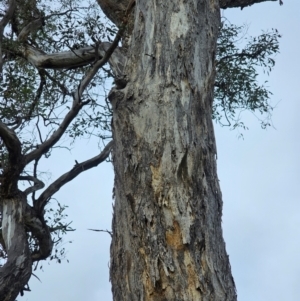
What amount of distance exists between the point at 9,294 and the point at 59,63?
2.81 metres

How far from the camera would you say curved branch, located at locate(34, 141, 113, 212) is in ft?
25.0

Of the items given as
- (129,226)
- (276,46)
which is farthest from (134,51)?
(276,46)

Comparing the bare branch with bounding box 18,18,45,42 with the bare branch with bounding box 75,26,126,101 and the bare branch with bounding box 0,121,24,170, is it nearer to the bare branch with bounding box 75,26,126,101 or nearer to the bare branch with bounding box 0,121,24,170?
the bare branch with bounding box 75,26,126,101

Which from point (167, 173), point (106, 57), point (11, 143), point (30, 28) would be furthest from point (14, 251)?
point (167, 173)

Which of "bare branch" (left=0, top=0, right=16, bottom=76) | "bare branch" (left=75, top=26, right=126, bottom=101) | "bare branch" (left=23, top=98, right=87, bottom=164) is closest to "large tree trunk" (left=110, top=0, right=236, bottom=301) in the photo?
"bare branch" (left=75, top=26, right=126, bottom=101)

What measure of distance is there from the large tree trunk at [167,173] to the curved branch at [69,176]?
323 centimetres

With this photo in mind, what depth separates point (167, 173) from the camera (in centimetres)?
366

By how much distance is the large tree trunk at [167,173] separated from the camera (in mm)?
3475

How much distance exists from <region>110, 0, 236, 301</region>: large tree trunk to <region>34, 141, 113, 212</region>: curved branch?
323cm

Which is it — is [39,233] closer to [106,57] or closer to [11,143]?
[11,143]

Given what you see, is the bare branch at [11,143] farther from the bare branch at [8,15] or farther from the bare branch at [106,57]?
the bare branch at [8,15]

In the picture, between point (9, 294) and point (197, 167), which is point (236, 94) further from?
point (197, 167)

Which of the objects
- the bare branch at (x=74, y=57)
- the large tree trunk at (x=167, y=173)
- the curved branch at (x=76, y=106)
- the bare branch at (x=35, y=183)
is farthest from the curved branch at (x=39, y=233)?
the large tree trunk at (x=167, y=173)

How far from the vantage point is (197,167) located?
3.75 m
